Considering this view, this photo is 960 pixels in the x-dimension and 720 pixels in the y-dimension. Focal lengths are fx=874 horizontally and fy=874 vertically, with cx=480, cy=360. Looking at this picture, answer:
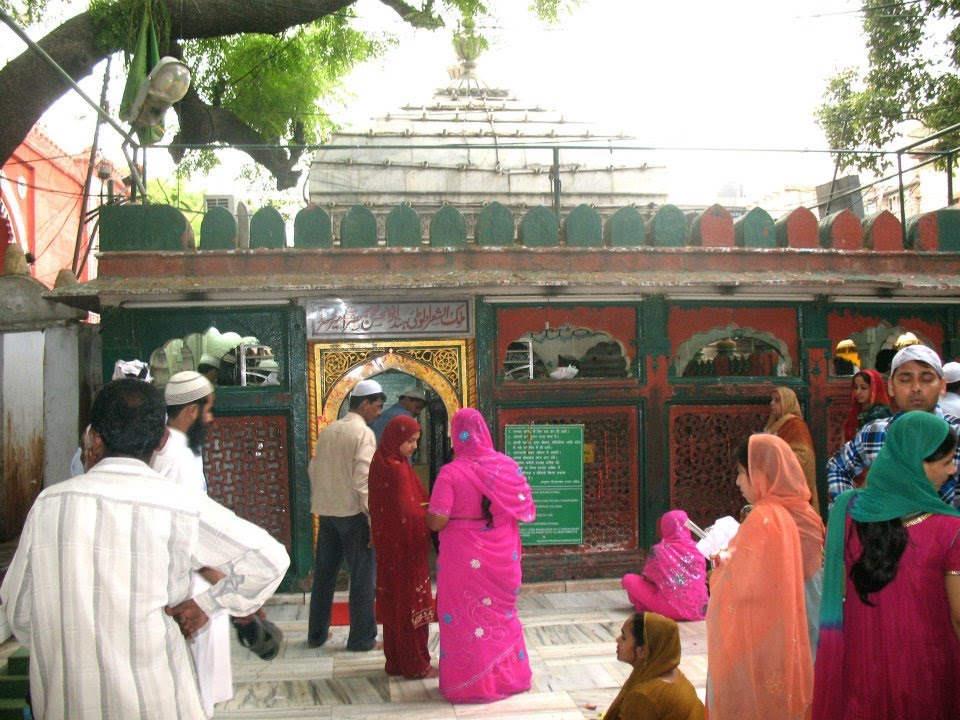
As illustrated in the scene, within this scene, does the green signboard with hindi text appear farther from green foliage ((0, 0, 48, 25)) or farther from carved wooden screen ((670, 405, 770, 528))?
green foliage ((0, 0, 48, 25))

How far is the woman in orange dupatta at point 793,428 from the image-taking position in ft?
21.1

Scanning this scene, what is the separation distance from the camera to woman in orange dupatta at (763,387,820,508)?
21.1 feet

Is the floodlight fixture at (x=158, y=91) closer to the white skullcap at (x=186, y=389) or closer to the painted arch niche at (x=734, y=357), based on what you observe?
the white skullcap at (x=186, y=389)

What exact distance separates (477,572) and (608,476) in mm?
2785

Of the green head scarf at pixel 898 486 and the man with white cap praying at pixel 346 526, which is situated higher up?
the green head scarf at pixel 898 486

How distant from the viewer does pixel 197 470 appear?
10.7 feet

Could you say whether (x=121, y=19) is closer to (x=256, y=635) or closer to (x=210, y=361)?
(x=210, y=361)

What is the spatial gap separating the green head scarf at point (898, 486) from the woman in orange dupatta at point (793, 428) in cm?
376

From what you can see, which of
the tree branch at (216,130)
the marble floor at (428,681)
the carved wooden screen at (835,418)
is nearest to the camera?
Answer: the marble floor at (428,681)

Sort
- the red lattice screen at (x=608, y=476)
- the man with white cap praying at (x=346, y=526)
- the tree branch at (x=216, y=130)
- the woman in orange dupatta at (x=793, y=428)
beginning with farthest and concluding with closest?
1. the tree branch at (x=216, y=130)
2. the red lattice screen at (x=608, y=476)
3. the woman in orange dupatta at (x=793, y=428)
4. the man with white cap praying at (x=346, y=526)

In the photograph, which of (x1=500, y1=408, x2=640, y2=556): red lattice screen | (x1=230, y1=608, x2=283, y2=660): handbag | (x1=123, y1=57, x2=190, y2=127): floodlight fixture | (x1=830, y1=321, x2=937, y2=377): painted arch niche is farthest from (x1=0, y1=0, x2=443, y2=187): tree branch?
(x1=230, y1=608, x2=283, y2=660): handbag

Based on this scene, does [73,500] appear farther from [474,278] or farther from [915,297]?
[915,297]

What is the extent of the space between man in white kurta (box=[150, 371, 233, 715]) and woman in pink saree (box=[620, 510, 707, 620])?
11.4ft

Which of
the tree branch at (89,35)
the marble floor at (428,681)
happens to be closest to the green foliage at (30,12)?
the tree branch at (89,35)
